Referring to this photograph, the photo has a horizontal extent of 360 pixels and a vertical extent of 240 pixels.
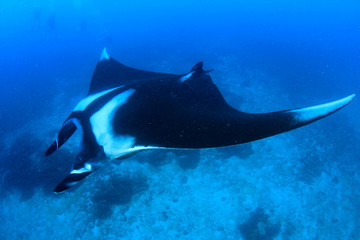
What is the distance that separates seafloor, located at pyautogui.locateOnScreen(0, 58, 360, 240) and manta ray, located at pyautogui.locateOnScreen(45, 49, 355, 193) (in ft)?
20.9

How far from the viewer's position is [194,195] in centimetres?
862

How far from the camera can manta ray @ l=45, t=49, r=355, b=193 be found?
1.86m

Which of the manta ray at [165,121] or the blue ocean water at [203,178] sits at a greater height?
the manta ray at [165,121]

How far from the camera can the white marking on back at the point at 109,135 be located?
2.18 metres

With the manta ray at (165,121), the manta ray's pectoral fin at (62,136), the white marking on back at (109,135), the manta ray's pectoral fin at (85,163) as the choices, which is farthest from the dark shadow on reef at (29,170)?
the manta ray's pectoral fin at (85,163)

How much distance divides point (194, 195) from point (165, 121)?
23.0 ft

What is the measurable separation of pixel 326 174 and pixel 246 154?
404 cm

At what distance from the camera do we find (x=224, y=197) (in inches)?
340

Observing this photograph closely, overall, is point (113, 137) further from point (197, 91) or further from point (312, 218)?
point (312, 218)

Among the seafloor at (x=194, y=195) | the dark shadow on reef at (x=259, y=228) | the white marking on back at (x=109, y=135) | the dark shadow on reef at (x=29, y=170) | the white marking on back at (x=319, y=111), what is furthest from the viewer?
the dark shadow on reef at (x=29, y=170)

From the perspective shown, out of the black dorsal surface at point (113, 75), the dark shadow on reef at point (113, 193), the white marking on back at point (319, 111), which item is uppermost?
the black dorsal surface at point (113, 75)

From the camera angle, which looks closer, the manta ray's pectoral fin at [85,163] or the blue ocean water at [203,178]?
the manta ray's pectoral fin at [85,163]

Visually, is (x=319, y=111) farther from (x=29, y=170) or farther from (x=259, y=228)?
(x=29, y=170)

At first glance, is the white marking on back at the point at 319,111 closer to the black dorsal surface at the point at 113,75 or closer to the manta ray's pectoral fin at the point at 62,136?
the manta ray's pectoral fin at the point at 62,136
